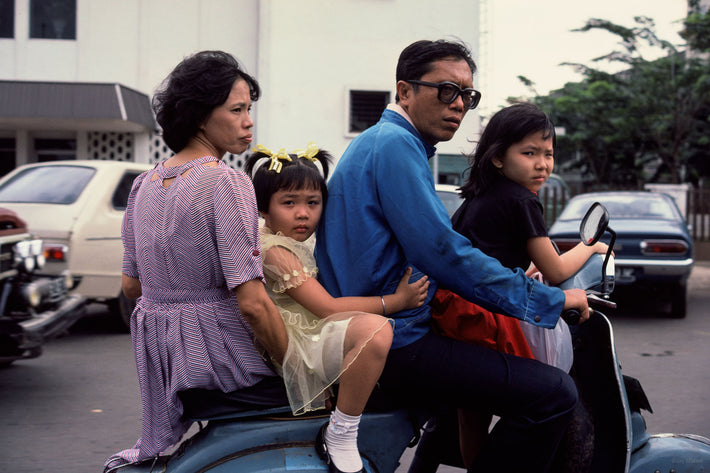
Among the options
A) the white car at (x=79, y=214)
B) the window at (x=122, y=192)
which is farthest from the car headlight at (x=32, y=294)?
the window at (x=122, y=192)

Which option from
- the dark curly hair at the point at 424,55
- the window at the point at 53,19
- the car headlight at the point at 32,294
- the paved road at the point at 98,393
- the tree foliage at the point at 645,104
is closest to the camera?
the dark curly hair at the point at 424,55

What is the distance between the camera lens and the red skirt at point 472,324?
7.63 ft

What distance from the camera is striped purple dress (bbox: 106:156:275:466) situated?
205cm

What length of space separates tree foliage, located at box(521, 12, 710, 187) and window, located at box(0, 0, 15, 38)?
15009mm

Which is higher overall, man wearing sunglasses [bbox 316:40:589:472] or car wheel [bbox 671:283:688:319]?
man wearing sunglasses [bbox 316:40:589:472]

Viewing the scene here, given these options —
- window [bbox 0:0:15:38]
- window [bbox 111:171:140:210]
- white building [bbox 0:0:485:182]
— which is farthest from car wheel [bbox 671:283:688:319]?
window [bbox 0:0:15:38]

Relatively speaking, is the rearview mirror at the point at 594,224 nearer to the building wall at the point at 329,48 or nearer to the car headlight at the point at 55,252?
the car headlight at the point at 55,252

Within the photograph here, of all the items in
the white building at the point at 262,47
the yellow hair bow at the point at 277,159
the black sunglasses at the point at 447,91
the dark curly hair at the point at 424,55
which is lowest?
the yellow hair bow at the point at 277,159

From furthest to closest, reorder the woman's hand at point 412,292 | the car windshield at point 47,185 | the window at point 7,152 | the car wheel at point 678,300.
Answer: the window at point 7,152
the car wheel at point 678,300
the car windshield at point 47,185
the woman's hand at point 412,292

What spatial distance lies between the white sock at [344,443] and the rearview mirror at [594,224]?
89cm

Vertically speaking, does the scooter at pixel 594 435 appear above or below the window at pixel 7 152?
Answer: below

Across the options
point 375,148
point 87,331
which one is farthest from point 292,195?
point 87,331

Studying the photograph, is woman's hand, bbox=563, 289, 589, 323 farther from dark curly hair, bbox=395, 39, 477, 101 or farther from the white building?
the white building

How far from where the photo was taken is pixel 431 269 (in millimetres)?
2127
